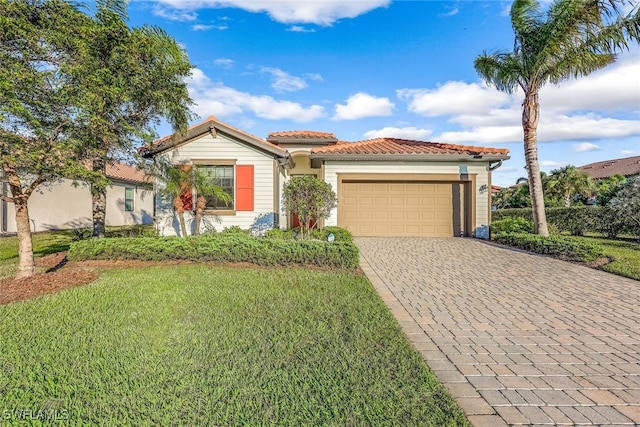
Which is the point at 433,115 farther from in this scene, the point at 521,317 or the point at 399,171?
the point at 521,317

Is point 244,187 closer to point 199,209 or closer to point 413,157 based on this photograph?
point 199,209

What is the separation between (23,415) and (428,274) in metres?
6.53

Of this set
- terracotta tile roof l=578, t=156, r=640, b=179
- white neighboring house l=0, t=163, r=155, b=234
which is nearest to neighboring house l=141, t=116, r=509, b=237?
white neighboring house l=0, t=163, r=155, b=234

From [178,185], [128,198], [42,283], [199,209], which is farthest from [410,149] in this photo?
[128,198]

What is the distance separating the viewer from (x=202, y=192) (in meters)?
10.5

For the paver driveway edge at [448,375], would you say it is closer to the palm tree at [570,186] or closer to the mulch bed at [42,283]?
the mulch bed at [42,283]

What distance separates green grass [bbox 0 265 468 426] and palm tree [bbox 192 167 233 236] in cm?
555

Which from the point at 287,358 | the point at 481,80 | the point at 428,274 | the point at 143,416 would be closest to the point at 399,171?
the point at 481,80

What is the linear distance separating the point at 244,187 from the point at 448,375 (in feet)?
31.9

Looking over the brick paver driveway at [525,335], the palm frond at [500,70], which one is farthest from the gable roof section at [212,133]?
the palm frond at [500,70]

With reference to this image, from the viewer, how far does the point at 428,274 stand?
7027mm

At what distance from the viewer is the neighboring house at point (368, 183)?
11523 millimetres

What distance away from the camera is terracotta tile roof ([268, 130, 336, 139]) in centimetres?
1577

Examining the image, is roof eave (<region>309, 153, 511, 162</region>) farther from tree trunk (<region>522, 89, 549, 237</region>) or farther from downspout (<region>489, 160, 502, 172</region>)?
tree trunk (<region>522, 89, 549, 237</region>)
